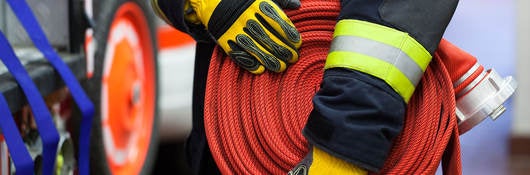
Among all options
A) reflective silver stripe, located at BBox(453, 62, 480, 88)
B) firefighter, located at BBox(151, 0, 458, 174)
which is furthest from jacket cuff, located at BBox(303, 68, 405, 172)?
reflective silver stripe, located at BBox(453, 62, 480, 88)

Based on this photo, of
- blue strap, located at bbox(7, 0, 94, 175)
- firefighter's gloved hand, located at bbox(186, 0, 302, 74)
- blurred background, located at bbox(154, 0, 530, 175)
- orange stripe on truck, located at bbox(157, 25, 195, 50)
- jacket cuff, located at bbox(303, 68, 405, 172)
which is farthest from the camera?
blurred background, located at bbox(154, 0, 530, 175)

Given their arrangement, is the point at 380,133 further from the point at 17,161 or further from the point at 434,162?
the point at 17,161

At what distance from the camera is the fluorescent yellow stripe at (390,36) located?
177 centimetres

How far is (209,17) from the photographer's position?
6.35 feet

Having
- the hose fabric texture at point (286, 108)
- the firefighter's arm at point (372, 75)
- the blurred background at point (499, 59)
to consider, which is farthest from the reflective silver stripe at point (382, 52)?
the blurred background at point (499, 59)

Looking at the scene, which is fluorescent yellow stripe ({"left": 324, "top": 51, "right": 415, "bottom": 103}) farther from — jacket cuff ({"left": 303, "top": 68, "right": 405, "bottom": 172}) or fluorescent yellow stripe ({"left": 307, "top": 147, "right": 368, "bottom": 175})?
fluorescent yellow stripe ({"left": 307, "top": 147, "right": 368, "bottom": 175})

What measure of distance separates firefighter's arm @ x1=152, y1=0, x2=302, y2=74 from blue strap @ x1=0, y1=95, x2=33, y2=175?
0.47 m

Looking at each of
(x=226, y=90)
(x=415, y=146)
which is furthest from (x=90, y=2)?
(x=415, y=146)

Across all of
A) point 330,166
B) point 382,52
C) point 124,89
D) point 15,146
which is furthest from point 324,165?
point 124,89

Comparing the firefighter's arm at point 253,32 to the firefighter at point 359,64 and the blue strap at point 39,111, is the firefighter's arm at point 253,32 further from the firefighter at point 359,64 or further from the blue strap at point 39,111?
the blue strap at point 39,111

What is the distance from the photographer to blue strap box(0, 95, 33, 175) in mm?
1930

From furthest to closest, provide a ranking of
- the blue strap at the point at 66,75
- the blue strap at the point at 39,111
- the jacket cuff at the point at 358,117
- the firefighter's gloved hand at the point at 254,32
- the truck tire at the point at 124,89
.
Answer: the truck tire at the point at 124,89, the blue strap at the point at 66,75, the blue strap at the point at 39,111, the firefighter's gloved hand at the point at 254,32, the jacket cuff at the point at 358,117

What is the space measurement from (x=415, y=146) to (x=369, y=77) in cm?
22

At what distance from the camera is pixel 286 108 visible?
1.95m
